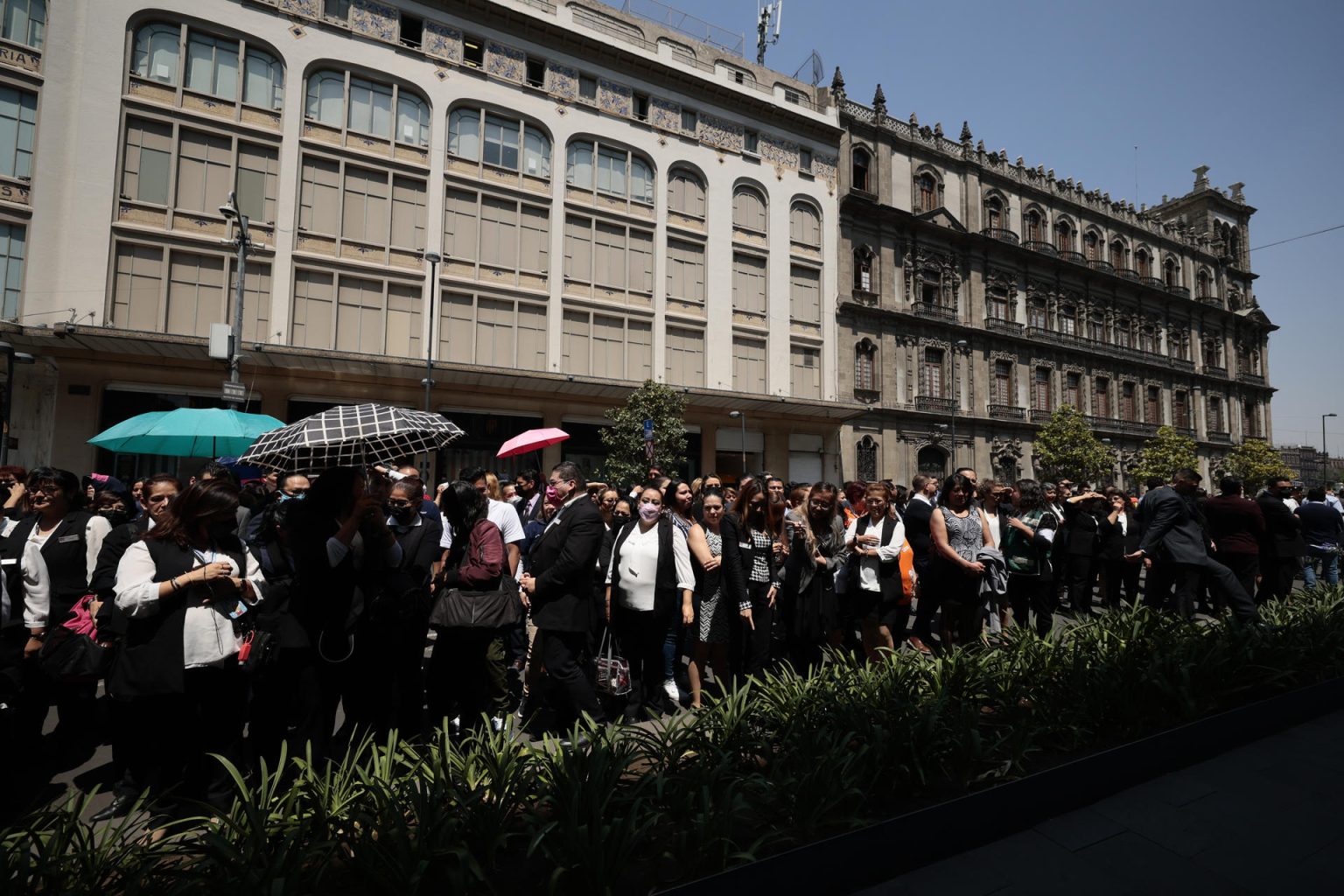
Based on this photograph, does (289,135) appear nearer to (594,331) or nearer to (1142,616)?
(594,331)

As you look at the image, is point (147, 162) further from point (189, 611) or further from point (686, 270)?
point (189, 611)

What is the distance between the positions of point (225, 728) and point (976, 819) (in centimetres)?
431

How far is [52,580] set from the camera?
5.04 meters

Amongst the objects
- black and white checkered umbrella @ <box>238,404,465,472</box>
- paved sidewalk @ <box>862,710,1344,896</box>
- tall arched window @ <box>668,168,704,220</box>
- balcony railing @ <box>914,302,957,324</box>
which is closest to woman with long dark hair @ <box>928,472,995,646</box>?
paved sidewalk @ <box>862,710,1344,896</box>

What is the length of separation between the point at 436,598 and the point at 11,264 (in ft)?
67.5

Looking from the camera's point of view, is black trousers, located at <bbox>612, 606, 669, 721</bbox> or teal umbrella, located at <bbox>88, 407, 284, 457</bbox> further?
teal umbrella, located at <bbox>88, 407, 284, 457</bbox>

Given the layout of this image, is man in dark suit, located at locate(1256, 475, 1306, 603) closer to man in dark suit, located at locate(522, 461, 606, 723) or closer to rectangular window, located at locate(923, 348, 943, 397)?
man in dark suit, located at locate(522, 461, 606, 723)

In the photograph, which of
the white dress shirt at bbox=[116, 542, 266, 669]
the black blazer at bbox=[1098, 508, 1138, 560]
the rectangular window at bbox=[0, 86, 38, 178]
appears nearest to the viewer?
the white dress shirt at bbox=[116, 542, 266, 669]

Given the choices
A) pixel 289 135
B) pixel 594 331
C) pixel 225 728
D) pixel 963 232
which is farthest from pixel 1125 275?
pixel 225 728

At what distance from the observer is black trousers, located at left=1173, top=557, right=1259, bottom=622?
6793 millimetres

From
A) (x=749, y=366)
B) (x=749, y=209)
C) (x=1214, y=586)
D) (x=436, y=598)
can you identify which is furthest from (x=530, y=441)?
(x=749, y=209)

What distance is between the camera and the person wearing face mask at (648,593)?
5848 mm

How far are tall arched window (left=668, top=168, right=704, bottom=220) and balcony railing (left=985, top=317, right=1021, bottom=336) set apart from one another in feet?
61.0

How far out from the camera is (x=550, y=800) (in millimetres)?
3080
